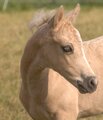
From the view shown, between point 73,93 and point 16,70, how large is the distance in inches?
172

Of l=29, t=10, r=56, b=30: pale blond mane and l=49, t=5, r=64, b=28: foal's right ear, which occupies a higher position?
l=49, t=5, r=64, b=28: foal's right ear

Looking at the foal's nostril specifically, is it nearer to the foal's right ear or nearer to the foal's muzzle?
the foal's muzzle

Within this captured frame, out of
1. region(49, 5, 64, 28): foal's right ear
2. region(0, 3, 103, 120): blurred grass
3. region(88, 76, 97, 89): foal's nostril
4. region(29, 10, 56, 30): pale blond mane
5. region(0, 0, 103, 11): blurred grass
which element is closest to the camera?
region(88, 76, 97, 89): foal's nostril

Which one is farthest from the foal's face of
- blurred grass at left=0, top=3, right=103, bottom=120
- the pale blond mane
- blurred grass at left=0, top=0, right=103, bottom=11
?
blurred grass at left=0, top=0, right=103, bottom=11

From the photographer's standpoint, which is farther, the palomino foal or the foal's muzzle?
the palomino foal

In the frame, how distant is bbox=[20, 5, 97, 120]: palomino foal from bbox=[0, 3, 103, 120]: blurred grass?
1427mm

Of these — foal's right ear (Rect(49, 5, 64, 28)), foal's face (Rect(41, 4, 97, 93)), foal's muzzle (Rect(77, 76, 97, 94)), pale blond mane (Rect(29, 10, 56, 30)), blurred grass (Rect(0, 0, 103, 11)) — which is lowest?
blurred grass (Rect(0, 0, 103, 11))

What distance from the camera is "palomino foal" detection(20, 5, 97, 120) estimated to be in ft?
17.4

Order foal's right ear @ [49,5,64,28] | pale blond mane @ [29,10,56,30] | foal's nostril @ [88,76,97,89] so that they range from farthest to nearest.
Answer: pale blond mane @ [29,10,56,30]
foal's right ear @ [49,5,64,28]
foal's nostril @ [88,76,97,89]

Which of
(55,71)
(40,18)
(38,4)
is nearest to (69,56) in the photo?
(55,71)

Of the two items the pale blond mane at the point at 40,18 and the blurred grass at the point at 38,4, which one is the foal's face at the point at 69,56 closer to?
the pale blond mane at the point at 40,18

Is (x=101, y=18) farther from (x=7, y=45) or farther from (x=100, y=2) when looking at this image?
(x=7, y=45)

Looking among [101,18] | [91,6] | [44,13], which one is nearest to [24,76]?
[44,13]

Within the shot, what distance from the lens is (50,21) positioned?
5465mm
